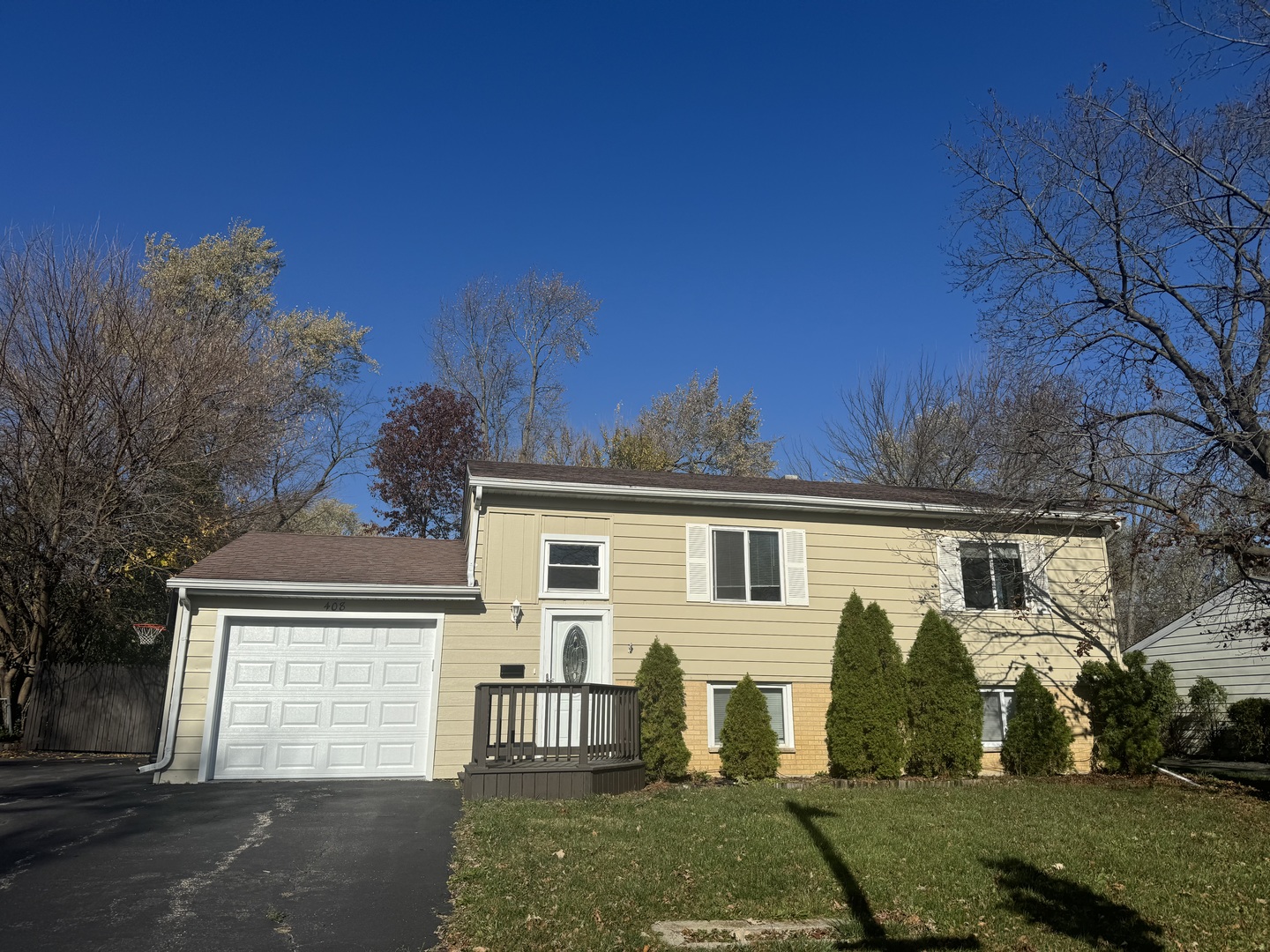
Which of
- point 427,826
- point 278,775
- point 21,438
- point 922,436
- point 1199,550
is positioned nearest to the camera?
point 427,826

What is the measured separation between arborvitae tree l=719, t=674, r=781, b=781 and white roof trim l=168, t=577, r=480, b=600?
3680mm

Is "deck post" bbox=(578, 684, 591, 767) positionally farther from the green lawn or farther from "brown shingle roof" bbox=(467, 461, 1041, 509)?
"brown shingle roof" bbox=(467, 461, 1041, 509)

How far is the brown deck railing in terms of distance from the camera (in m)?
9.31

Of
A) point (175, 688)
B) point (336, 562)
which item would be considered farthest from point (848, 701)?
point (175, 688)

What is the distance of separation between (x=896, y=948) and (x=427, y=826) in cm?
435

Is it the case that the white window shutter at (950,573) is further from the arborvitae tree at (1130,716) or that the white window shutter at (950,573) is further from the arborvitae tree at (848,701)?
the arborvitae tree at (1130,716)

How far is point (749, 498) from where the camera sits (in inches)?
500

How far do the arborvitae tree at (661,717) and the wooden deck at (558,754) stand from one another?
379mm

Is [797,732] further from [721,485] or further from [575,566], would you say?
[575,566]

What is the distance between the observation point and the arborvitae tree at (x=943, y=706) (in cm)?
1134

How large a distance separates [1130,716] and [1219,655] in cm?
823

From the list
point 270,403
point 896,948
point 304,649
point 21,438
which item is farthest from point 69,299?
point 896,948

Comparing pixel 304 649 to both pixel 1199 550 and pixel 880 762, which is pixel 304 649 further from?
pixel 1199 550

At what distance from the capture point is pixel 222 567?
11453mm
